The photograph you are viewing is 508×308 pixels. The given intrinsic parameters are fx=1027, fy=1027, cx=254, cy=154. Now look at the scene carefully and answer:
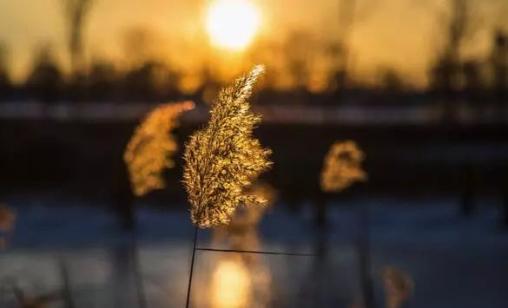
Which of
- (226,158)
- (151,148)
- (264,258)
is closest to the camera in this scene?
(226,158)

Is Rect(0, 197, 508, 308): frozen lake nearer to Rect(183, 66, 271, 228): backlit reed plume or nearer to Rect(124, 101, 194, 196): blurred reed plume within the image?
Rect(124, 101, 194, 196): blurred reed plume

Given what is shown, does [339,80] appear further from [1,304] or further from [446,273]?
[1,304]

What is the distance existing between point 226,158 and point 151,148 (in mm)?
2548

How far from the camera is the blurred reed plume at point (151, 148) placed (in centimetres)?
645

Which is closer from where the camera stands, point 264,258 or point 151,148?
point 151,148

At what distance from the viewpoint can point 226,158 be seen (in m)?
4.07

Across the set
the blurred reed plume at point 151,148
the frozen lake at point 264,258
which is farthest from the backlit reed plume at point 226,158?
the blurred reed plume at point 151,148

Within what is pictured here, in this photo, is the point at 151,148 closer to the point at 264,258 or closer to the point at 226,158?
the point at 226,158

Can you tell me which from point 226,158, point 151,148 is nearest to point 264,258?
point 151,148

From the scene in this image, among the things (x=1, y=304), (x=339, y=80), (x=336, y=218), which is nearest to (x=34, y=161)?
(x=339, y=80)

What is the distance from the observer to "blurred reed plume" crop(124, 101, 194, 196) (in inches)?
254

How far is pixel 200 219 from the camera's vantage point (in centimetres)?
399

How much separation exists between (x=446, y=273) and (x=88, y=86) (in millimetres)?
28582

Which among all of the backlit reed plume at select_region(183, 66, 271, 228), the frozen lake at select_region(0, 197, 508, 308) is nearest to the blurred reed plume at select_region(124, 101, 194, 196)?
the frozen lake at select_region(0, 197, 508, 308)
